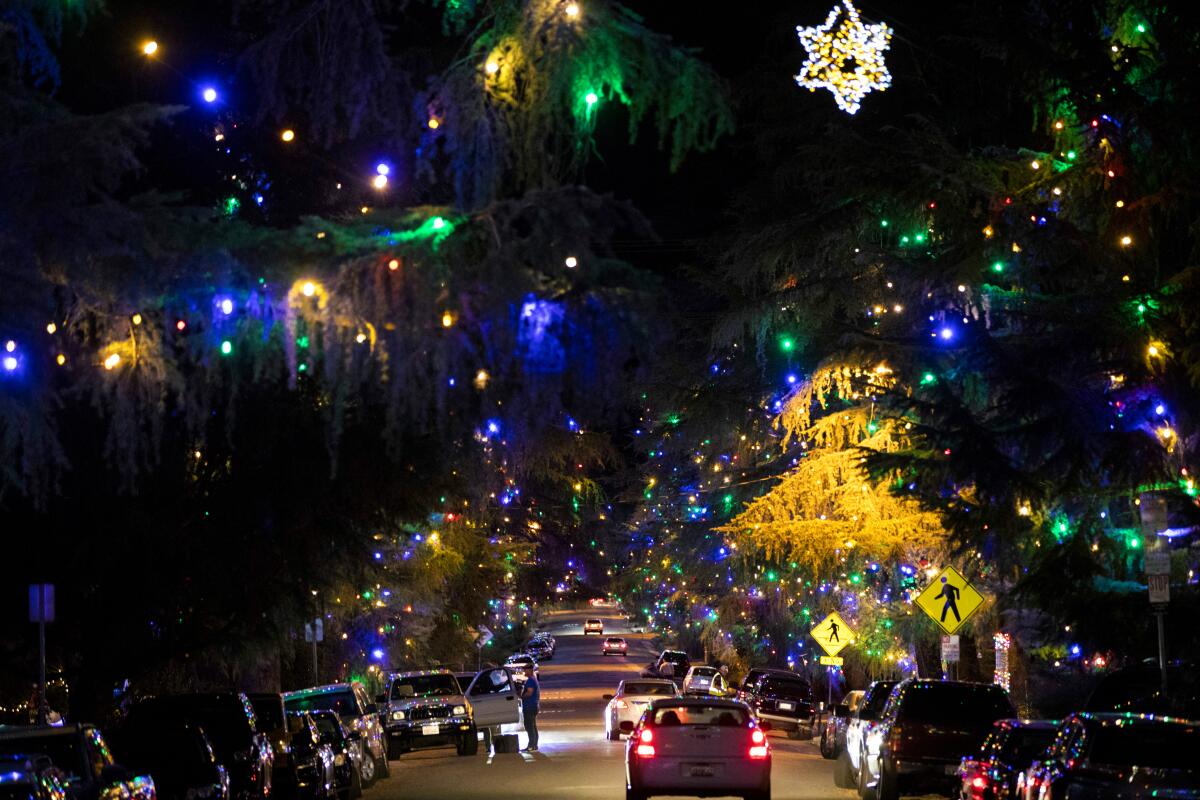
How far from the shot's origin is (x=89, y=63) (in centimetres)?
1489

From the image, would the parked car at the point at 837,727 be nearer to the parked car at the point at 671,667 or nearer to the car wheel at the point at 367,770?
the car wheel at the point at 367,770

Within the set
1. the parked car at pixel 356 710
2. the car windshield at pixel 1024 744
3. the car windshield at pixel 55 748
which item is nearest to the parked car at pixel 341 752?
the parked car at pixel 356 710

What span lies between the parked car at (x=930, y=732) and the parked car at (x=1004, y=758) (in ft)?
9.47

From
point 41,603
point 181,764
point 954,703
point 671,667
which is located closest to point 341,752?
point 41,603

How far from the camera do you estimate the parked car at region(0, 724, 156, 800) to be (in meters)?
12.7

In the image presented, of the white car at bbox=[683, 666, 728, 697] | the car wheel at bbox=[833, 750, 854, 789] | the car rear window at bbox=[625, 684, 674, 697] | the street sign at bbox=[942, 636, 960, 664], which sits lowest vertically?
the white car at bbox=[683, 666, 728, 697]

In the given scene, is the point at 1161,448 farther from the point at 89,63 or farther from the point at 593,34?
the point at 89,63

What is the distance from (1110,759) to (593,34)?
7.22 m

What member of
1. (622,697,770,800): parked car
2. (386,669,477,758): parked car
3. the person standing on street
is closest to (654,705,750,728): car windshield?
(622,697,770,800): parked car

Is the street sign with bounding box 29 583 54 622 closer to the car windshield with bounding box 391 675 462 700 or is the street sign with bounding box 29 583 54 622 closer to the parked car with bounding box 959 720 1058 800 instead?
the parked car with bounding box 959 720 1058 800

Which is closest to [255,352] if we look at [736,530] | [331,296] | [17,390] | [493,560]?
[331,296]

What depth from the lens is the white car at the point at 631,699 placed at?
3331cm

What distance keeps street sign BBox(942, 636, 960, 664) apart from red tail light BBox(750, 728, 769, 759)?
866 cm

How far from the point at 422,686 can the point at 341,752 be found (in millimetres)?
10674
